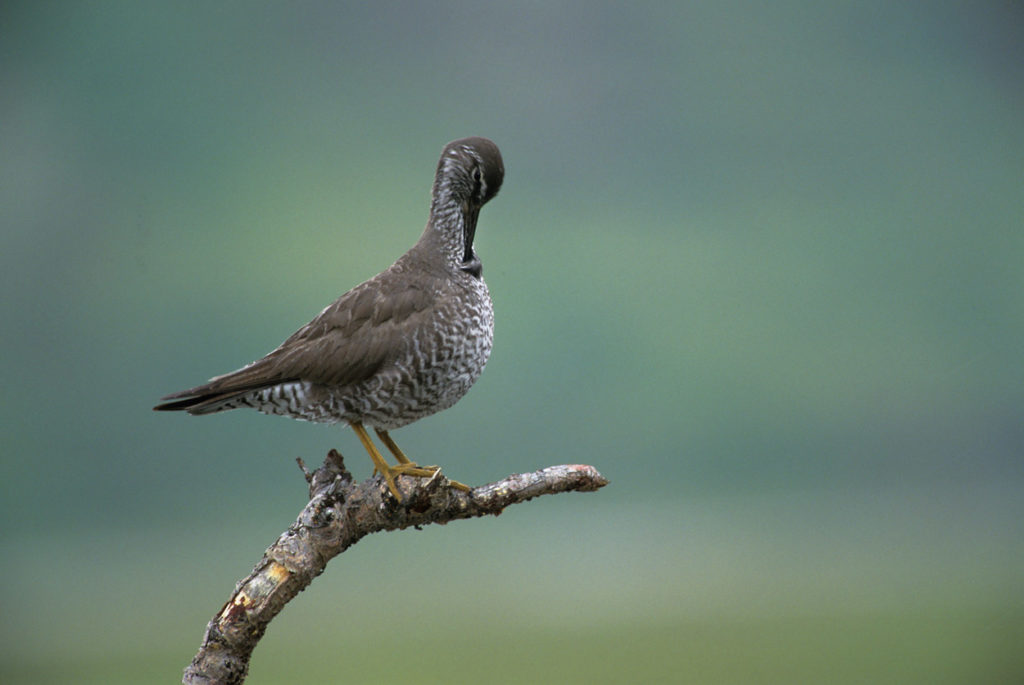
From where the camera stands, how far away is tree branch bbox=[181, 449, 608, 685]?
3602mm

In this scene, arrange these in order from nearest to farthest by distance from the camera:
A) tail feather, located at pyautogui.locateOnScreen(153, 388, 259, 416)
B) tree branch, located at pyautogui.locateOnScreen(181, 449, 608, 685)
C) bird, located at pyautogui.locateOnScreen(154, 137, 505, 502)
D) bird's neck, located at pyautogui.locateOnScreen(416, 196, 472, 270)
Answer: tree branch, located at pyautogui.locateOnScreen(181, 449, 608, 685) → tail feather, located at pyautogui.locateOnScreen(153, 388, 259, 416) → bird, located at pyautogui.locateOnScreen(154, 137, 505, 502) → bird's neck, located at pyautogui.locateOnScreen(416, 196, 472, 270)

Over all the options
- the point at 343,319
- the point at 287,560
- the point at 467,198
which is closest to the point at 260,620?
the point at 287,560

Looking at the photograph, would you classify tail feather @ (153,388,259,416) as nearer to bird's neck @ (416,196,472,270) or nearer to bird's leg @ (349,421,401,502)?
bird's leg @ (349,421,401,502)

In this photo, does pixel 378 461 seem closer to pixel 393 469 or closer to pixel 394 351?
pixel 393 469

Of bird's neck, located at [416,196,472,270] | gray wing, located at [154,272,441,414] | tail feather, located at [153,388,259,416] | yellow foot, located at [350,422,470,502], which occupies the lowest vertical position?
yellow foot, located at [350,422,470,502]

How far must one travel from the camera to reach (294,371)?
3.86m

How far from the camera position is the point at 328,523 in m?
3.73

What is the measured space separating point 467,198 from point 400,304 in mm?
547

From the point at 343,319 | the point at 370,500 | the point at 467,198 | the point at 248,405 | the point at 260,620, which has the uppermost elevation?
the point at 467,198

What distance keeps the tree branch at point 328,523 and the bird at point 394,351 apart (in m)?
0.10

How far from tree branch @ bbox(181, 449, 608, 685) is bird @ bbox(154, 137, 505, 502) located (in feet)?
0.34

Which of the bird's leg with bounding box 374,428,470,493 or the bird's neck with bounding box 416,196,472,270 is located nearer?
the bird's leg with bounding box 374,428,470,493

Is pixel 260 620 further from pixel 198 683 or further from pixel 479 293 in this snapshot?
pixel 479 293

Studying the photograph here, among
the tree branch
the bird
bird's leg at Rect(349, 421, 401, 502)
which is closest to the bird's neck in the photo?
the bird
